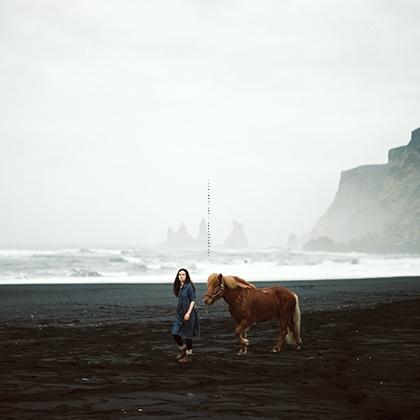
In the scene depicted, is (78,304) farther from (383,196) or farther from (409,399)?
(383,196)

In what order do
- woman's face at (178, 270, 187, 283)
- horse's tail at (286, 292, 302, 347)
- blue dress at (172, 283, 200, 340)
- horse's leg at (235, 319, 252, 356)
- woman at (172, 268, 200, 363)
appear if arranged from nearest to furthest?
woman at (172, 268, 200, 363) < blue dress at (172, 283, 200, 340) < horse's leg at (235, 319, 252, 356) < woman's face at (178, 270, 187, 283) < horse's tail at (286, 292, 302, 347)

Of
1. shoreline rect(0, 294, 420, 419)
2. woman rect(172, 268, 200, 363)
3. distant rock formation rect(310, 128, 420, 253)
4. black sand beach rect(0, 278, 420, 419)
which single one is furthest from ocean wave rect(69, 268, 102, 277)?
distant rock formation rect(310, 128, 420, 253)

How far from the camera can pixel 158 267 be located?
2516 inches

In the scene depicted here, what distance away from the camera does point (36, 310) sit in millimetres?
24297

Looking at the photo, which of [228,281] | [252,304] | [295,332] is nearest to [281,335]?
[295,332]

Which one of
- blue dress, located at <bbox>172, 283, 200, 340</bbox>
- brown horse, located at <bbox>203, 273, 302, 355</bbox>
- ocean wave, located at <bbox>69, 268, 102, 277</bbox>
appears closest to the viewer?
blue dress, located at <bbox>172, 283, 200, 340</bbox>

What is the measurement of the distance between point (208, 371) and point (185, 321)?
1825mm

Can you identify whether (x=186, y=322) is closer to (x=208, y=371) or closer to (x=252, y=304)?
(x=252, y=304)

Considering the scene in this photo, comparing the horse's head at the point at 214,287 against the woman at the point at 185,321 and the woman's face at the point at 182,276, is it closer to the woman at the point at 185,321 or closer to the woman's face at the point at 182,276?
the woman at the point at 185,321

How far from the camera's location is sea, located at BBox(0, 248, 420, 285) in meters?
55.7

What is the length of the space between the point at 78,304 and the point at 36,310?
3.10 metres

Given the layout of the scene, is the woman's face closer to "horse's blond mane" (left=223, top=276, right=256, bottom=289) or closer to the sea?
"horse's blond mane" (left=223, top=276, right=256, bottom=289)

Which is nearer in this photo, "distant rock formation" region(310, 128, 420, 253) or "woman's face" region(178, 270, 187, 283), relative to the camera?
"woman's face" region(178, 270, 187, 283)

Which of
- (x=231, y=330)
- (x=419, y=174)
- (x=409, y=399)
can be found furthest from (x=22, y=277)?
(x=419, y=174)
